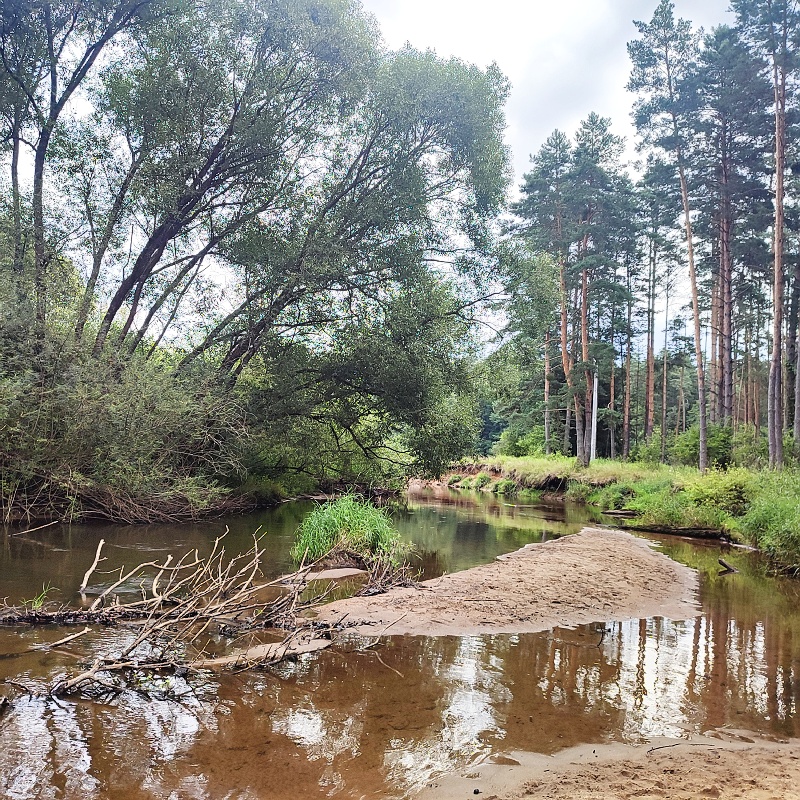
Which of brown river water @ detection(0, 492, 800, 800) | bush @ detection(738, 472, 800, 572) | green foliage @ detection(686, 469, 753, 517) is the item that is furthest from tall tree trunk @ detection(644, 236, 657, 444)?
brown river water @ detection(0, 492, 800, 800)

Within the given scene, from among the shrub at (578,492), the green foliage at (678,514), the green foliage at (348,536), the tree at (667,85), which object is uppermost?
the tree at (667,85)

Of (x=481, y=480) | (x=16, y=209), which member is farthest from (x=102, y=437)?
(x=481, y=480)

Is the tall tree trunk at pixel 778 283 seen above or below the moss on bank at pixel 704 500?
above

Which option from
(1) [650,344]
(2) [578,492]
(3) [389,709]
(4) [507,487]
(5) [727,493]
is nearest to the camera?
(3) [389,709]

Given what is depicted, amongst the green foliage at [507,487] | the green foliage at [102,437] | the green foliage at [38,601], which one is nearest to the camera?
the green foliage at [38,601]

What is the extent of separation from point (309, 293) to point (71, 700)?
1466 cm

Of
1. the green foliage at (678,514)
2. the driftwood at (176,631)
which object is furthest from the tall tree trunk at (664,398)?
the driftwood at (176,631)

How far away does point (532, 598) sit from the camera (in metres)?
8.30

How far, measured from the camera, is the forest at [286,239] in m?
14.1

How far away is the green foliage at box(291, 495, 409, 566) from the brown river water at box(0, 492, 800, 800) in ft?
13.7

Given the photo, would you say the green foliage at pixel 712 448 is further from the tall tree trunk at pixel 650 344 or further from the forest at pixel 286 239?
the tall tree trunk at pixel 650 344

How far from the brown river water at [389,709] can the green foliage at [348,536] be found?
417 centimetres

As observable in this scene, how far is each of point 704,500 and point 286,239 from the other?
577 inches

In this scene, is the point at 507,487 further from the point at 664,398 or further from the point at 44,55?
the point at 44,55
